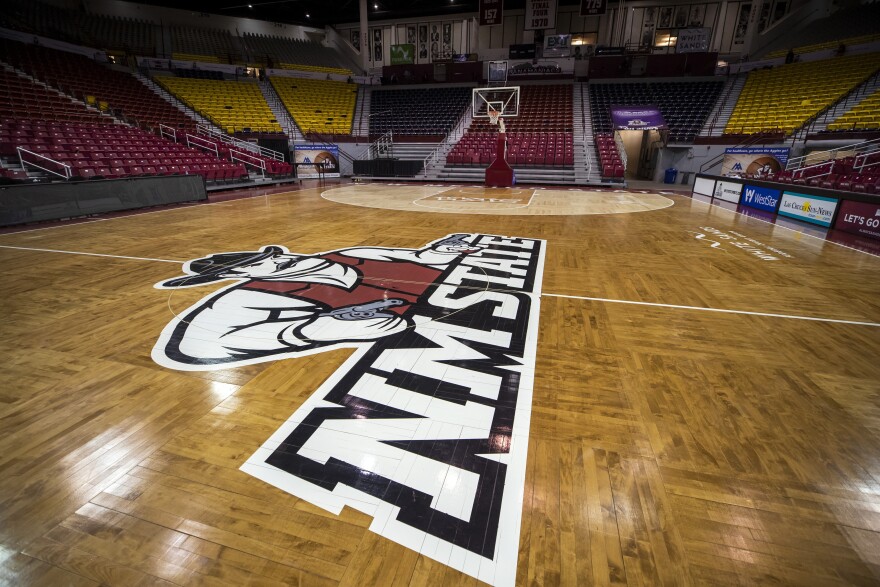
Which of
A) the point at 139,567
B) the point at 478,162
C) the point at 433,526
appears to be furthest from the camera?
the point at 478,162

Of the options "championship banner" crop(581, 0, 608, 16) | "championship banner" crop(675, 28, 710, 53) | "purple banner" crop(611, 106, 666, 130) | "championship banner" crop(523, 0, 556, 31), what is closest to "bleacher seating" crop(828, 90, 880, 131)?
"purple banner" crop(611, 106, 666, 130)

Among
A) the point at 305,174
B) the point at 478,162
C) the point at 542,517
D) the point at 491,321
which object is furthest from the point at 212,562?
the point at 305,174

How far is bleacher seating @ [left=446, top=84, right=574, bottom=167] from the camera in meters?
17.5

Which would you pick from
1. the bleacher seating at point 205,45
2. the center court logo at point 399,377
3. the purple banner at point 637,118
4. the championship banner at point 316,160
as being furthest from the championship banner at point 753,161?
the bleacher seating at point 205,45

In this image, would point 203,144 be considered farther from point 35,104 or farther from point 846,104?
point 846,104

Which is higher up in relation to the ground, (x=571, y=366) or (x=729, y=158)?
(x=729, y=158)

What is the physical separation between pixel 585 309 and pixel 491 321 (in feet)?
3.24

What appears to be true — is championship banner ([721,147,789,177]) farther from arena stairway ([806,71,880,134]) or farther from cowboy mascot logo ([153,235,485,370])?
cowboy mascot logo ([153,235,485,370])

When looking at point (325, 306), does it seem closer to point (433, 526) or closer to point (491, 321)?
point (491, 321)

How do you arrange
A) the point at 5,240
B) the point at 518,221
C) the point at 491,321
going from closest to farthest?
1. the point at 491,321
2. the point at 5,240
3. the point at 518,221

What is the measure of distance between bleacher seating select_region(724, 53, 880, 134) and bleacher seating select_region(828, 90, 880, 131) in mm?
1221

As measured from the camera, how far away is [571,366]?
9.35 ft

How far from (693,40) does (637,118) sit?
23.9ft

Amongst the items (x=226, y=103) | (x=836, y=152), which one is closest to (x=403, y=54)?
(x=226, y=103)
